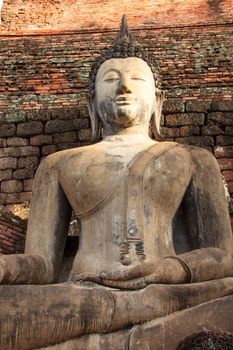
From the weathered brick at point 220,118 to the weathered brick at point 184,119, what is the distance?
102 mm

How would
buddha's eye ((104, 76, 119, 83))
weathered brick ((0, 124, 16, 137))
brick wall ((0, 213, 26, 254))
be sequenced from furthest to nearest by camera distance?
weathered brick ((0, 124, 16, 137))
brick wall ((0, 213, 26, 254))
buddha's eye ((104, 76, 119, 83))

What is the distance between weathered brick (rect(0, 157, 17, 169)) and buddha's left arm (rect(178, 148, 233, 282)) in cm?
591

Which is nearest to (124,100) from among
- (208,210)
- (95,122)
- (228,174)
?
(95,122)

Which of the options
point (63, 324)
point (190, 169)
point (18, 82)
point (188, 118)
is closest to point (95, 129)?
point (190, 169)

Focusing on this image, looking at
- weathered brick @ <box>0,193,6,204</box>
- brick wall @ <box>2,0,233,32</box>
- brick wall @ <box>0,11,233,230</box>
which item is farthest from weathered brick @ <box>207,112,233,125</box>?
brick wall @ <box>2,0,233,32</box>

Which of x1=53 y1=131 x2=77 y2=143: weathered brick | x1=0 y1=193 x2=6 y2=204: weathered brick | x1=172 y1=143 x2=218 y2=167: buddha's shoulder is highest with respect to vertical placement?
x1=53 y1=131 x2=77 y2=143: weathered brick

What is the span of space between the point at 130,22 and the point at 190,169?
11.7 metres

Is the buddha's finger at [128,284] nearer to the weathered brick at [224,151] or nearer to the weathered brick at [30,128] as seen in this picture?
the weathered brick at [224,151]

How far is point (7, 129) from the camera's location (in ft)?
42.2

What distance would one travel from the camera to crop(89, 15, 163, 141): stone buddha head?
24.3 ft

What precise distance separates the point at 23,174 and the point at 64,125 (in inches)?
31.4

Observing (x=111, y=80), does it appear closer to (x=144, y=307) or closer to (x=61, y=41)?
(x=144, y=307)

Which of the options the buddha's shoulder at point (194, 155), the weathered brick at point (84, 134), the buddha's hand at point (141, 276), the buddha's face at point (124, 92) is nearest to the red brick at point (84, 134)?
the weathered brick at point (84, 134)

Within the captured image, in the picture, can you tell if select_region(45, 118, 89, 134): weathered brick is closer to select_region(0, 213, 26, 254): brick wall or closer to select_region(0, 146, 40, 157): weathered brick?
select_region(0, 146, 40, 157): weathered brick
